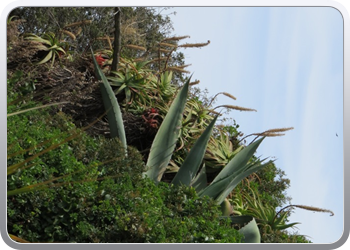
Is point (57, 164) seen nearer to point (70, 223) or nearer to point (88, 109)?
point (70, 223)

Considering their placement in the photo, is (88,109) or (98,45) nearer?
(88,109)

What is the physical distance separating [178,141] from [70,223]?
6.56 ft

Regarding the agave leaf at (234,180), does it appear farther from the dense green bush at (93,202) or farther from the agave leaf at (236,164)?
the dense green bush at (93,202)

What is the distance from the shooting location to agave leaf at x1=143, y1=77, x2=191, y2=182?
5028 mm

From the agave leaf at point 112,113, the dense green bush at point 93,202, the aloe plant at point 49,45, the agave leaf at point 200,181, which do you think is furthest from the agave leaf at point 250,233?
the aloe plant at point 49,45

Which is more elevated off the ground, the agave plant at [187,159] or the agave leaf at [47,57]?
the agave leaf at [47,57]

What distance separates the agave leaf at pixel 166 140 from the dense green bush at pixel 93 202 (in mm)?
378

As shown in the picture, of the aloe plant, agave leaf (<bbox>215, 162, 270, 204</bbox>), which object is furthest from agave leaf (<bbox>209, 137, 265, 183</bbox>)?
the aloe plant

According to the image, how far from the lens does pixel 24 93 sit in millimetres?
5180

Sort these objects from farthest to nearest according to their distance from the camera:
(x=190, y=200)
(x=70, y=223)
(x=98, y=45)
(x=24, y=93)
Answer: (x=98, y=45), (x=24, y=93), (x=190, y=200), (x=70, y=223)

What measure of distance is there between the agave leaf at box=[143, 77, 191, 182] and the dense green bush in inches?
14.9

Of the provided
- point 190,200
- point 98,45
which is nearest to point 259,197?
point 190,200

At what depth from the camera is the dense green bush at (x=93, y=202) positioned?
3834mm

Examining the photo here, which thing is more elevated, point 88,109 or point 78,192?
point 88,109
